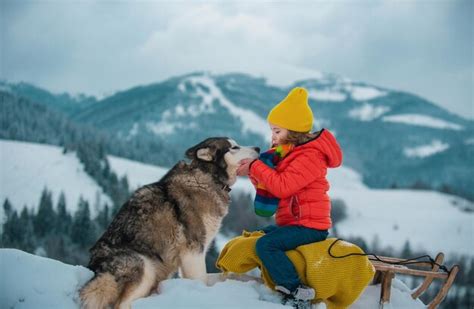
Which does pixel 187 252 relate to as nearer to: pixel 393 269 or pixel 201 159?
pixel 201 159

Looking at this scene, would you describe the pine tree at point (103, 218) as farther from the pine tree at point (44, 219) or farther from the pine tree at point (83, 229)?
the pine tree at point (44, 219)

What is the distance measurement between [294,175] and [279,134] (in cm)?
90

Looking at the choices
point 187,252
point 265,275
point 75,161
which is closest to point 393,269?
point 265,275

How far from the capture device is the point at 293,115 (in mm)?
8047

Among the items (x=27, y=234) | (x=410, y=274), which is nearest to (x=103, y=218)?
(x=27, y=234)

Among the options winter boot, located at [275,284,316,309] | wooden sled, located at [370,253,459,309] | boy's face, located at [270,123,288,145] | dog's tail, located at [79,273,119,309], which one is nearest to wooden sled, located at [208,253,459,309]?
wooden sled, located at [370,253,459,309]

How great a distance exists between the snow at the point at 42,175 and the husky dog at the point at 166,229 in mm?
112028

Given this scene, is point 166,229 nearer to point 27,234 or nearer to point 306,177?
point 306,177

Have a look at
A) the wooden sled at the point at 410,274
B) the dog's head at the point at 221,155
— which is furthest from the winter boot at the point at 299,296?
the dog's head at the point at 221,155

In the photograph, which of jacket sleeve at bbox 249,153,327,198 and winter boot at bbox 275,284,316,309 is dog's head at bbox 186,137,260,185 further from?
winter boot at bbox 275,284,316,309

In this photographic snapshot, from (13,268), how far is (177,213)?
2600 mm

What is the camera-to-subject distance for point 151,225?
807cm

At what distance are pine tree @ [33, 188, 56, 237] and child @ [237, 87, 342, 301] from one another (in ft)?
344

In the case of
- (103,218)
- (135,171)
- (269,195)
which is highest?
(269,195)
